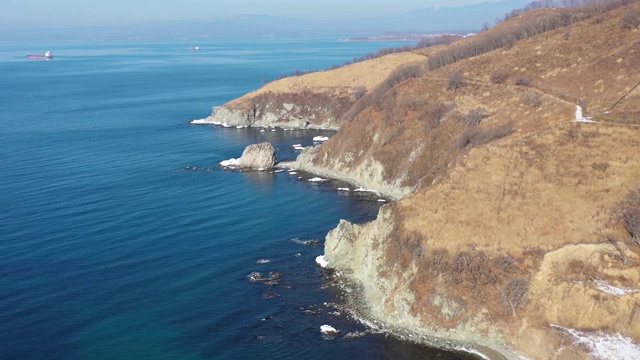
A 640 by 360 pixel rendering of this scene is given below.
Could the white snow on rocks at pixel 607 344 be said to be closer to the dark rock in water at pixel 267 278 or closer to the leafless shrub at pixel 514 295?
the leafless shrub at pixel 514 295

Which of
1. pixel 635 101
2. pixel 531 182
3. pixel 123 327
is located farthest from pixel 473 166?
pixel 123 327

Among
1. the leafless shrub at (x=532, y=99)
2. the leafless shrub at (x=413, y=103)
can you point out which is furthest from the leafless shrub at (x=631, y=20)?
the leafless shrub at (x=413, y=103)

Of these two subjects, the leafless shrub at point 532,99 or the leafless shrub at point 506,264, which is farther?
the leafless shrub at point 532,99

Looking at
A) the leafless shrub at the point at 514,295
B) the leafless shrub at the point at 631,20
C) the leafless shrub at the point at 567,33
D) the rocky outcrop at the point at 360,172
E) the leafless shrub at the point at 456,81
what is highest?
the leafless shrub at the point at 631,20

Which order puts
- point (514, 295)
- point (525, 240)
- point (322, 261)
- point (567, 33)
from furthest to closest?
point (567, 33) < point (322, 261) < point (525, 240) < point (514, 295)

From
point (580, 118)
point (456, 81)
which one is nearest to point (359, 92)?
point (456, 81)

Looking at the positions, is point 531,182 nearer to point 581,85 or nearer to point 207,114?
point 581,85

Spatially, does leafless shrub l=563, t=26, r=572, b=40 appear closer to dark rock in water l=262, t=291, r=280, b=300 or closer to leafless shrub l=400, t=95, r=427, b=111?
leafless shrub l=400, t=95, r=427, b=111

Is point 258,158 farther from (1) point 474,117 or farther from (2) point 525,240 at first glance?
(2) point 525,240
